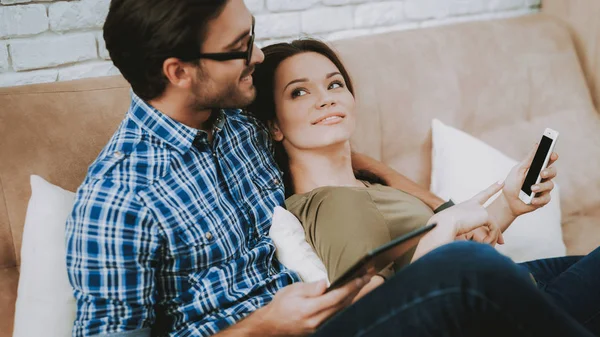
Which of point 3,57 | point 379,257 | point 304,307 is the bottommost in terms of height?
point 304,307

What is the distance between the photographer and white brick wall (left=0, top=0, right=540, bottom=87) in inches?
60.7

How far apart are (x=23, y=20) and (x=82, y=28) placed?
5.6 inches

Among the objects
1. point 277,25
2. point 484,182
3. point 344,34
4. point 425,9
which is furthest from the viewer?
point 425,9

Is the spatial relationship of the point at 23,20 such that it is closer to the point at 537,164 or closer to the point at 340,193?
the point at 340,193

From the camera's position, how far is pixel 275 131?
1544 millimetres

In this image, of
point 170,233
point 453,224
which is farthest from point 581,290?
point 170,233

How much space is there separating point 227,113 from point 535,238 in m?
0.91

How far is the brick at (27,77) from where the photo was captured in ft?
5.10

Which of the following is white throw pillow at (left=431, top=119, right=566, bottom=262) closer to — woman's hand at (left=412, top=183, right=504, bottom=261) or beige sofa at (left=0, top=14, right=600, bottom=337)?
beige sofa at (left=0, top=14, right=600, bottom=337)

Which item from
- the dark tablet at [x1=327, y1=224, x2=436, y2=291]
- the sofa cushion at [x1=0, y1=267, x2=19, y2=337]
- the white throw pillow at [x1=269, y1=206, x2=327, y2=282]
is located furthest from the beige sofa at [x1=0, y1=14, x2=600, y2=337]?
the dark tablet at [x1=327, y1=224, x2=436, y2=291]

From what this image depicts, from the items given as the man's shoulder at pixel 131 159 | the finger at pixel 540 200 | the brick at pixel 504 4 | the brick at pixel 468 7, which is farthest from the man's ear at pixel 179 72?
the brick at pixel 504 4

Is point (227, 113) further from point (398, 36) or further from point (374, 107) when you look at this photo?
point (398, 36)

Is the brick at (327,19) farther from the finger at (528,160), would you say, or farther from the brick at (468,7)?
the finger at (528,160)

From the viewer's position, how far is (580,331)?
912mm
